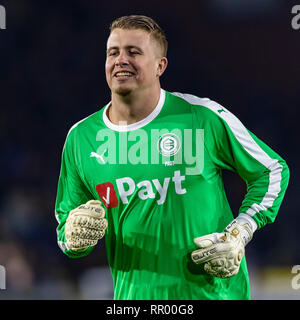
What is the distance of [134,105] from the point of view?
2963mm

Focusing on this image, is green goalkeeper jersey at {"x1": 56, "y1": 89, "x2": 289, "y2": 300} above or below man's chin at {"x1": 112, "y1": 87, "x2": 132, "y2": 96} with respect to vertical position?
below

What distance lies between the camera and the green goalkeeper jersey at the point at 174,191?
2902 millimetres

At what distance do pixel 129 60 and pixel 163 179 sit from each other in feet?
2.09

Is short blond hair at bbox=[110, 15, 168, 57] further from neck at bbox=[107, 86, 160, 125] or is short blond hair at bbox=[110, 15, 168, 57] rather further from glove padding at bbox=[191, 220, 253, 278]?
glove padding at bbox=[191, 220, 253, 278]

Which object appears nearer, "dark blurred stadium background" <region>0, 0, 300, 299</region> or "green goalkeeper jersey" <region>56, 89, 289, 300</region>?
"green goalkeeper jersey" <region>56, 89, 289, 300</region>

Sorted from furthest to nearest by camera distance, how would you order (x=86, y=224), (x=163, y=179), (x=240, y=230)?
(x=163, y=179) → (x=240, y=230) → (x=86, y=224)

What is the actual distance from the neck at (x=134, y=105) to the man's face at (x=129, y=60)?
0.14 ft

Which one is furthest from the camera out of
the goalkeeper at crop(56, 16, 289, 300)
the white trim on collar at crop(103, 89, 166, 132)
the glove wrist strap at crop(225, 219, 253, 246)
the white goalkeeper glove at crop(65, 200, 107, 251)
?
the white trim on collar at crop(103, 89, 166, 132)

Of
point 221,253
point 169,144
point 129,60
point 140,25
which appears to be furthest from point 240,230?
point 140,25

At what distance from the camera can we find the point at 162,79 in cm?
461

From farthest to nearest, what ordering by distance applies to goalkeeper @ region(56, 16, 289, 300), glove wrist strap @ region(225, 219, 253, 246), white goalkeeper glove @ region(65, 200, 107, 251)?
goalkeeper @ region(56, 16, 289, 300) < glove wrist strap @ region(225, 219, 253, 246) < white goalkeeper glove @ region(65, 200, 107, 251)

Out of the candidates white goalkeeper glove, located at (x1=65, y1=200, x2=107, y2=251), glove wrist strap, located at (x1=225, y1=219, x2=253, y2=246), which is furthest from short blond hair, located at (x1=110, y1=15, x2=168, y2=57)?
glove wrist strap, located at (x1=225, y1=219, x2=253, y2=246)

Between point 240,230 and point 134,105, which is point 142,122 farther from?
point 240,230

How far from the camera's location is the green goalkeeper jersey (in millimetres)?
2902
